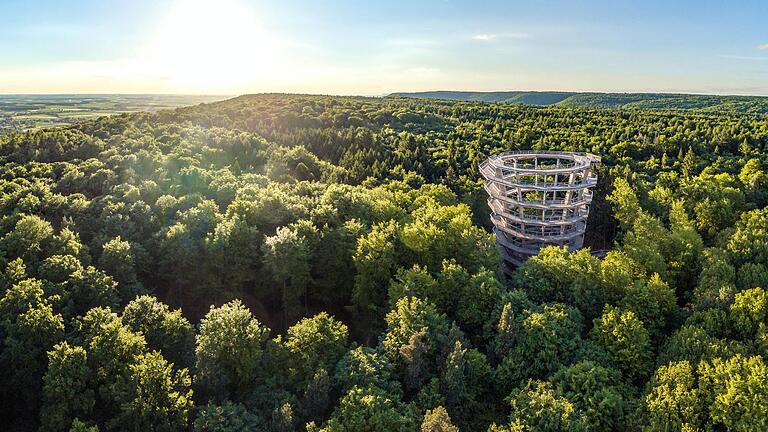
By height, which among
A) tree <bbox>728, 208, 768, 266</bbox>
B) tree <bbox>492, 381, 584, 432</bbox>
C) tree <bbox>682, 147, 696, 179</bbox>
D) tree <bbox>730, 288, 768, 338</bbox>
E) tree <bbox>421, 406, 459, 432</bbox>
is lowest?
tree <bbox>492, 381, 584, 432</bbox>

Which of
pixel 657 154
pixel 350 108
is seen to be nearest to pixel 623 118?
pixel 657 154

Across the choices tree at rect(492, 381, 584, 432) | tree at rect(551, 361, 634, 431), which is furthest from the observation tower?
tree at rect(492, 381, 584, 432)

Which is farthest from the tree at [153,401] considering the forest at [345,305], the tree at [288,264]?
the tree at [288,264]

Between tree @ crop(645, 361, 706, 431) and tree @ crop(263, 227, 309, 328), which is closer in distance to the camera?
tree @ crop(645, 361, 706, 431)

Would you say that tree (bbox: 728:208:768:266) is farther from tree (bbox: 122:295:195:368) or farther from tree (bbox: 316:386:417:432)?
tree (bbox: 122:295:195:368)

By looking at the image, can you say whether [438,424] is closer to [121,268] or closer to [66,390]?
[66,390]

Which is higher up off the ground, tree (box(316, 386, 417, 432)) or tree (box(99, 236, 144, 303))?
tree (box(99, 236, 144, 303))

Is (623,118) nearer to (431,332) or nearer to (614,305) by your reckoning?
(614,305)
